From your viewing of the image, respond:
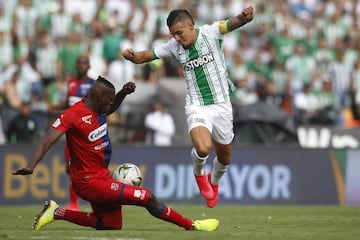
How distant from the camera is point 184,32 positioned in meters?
13.4

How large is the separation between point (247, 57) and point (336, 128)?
426 centimetres

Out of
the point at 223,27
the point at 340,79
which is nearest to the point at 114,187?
the point at 223,27

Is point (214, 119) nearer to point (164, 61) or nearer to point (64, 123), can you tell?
point (64, 123)

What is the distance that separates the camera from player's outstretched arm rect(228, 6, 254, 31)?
1271 cm

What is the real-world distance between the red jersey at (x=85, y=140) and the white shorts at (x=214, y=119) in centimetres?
214

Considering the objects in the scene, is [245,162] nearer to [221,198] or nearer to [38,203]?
[221,198]

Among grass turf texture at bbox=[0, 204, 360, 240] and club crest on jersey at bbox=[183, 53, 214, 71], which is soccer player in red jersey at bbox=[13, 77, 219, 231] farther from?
club crest on jersey at bbox=[183, 53, 214, 71]

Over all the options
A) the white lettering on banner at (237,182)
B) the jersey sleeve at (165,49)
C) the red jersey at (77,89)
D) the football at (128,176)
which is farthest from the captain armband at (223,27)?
the white lettering on banner at (237,182)

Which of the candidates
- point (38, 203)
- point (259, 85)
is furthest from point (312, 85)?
point (38, 203)

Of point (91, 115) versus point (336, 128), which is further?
point (336, 128)

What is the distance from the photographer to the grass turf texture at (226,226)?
11562 mm

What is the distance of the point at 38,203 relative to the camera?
20.1m

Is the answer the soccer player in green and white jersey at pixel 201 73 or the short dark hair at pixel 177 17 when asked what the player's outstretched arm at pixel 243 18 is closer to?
the soccer player in green and white jersey at pixel 201 73

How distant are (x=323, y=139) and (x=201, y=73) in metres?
10.0
